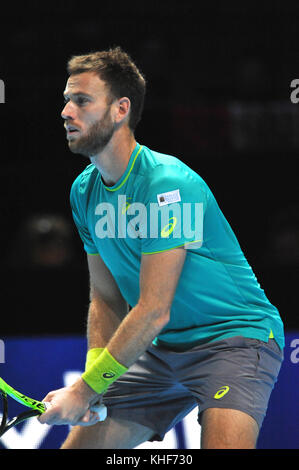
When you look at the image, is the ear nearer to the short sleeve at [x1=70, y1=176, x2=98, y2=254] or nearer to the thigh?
the short sleeve at [x1=70, y1=176, x2=98, y2=254]

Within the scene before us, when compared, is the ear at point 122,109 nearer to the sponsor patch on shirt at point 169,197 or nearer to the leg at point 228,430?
the sponsor patch on shirt at point 169,197

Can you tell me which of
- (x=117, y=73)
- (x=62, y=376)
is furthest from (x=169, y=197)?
(x=62, y=376)

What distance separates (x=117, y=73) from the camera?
3529 millimetres

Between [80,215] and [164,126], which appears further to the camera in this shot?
[164,126]

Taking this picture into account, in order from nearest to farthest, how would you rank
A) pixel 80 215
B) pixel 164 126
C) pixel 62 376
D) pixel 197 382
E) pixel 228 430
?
pixel 228 430 → pixel 197 382 → pixel 80 215 → pixel 62 376 → pixel 164 126

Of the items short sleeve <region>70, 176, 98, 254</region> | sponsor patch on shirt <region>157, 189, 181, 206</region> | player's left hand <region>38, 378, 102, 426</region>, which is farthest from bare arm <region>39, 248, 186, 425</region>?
short sleeve <region>70, 176, 98, 254</region>

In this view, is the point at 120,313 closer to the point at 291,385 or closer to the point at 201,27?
the point at 291,385

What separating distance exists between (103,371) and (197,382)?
1.61 feet

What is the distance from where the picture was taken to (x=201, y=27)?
341 inches

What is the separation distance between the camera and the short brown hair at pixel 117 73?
138 inches

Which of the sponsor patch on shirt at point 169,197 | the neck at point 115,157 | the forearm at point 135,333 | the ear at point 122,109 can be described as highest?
the ear at point 122,109

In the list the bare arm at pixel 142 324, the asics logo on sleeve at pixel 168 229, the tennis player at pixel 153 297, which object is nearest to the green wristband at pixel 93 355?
the tennis player at pixel 153 297

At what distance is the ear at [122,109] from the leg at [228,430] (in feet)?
4.46

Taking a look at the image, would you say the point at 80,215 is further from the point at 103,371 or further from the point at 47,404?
the point at 47,404
